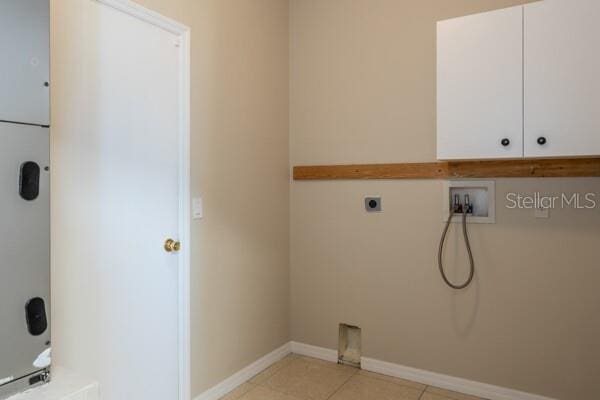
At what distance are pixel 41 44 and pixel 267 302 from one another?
2.20m

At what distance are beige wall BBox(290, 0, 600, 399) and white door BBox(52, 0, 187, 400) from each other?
1194mm

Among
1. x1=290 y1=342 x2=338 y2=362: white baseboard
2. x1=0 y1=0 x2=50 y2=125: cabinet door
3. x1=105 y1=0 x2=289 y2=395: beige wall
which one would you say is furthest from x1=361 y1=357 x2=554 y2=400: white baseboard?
x1=0 y1=0 x2=50 y2=125: cabinet door

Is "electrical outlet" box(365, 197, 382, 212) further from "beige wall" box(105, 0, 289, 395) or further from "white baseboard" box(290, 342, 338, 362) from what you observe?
"white baseboard" box(290, 342, 338, 362)

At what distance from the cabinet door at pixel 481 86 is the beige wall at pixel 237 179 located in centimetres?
125

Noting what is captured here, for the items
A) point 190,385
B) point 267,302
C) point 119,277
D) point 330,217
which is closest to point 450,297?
point 330,217

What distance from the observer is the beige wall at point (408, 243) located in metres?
2.36

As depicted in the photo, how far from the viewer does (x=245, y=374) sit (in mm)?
2779

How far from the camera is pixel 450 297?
266 cm

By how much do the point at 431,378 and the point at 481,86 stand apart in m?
1.89

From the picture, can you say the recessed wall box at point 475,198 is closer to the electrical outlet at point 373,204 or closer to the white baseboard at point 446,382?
the electrical outlet at point 373,204

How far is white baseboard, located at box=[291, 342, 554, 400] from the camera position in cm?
250

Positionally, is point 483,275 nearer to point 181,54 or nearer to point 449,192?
point 449,192

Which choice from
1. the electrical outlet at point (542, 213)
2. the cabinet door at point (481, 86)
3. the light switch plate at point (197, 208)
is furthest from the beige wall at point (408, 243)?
the light switch plate at point (197, 208)

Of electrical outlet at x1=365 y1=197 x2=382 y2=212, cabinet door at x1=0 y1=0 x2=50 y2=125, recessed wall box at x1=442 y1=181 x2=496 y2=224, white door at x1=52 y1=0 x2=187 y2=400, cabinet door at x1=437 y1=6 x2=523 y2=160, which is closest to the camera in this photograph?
cabinet door at x1=0 y1=0 x2=50 y2=125
